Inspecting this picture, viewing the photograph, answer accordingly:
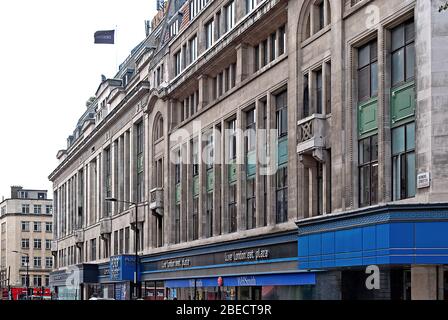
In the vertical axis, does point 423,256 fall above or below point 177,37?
below

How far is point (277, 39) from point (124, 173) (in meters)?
37.0

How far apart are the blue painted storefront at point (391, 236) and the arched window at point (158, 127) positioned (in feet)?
116

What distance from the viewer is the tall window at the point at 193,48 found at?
56.3m

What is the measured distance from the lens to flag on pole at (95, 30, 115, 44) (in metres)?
67.8

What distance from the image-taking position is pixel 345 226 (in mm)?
30422

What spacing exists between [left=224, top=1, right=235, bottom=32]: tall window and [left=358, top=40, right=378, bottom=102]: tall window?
685 inches

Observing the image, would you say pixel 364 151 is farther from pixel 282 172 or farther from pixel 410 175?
pixel 282 172

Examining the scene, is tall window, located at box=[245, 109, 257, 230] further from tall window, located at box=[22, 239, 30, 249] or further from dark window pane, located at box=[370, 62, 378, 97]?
tall window, located at box=[22, 239, 30, 249]

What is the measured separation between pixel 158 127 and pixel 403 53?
38605 millimetres

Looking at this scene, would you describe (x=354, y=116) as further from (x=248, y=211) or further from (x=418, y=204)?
(x=248, y=211)

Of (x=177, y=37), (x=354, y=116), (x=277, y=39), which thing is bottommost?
(x=354, y=116)
